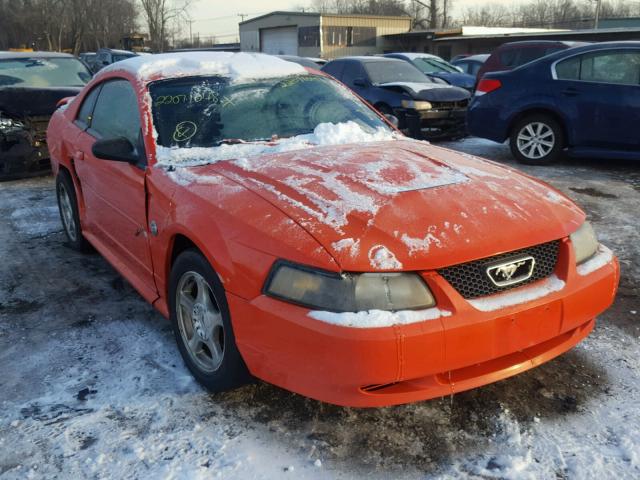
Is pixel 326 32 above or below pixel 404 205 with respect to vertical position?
above

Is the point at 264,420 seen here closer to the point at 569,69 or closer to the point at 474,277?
the point at 474,277

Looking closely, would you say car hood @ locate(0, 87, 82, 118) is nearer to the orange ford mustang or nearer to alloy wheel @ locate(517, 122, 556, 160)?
the orange ford mustang

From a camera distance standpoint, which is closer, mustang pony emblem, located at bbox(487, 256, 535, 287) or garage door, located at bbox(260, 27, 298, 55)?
mustang pony emblem, located at bbox(487, 256, 535, 287)

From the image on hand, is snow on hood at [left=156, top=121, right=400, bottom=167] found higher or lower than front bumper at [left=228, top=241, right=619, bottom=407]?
higher

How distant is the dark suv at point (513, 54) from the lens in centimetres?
1122

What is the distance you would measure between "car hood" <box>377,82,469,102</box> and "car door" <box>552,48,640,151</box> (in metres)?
2.08

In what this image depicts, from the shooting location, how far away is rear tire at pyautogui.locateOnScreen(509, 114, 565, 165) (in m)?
7.27

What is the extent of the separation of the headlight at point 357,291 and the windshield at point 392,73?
8104 millimetres

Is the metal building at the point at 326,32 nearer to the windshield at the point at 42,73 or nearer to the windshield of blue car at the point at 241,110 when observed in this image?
the windshield at the point at 42,73

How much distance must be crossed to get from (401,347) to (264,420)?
799mm

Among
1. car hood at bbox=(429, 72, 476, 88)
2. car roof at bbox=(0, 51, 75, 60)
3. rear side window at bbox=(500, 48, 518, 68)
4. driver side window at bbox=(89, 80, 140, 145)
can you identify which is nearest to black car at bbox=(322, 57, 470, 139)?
rear side window at bbox=(500, 48, 518, 68)

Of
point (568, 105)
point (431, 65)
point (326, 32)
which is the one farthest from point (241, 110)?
point (326, 32)

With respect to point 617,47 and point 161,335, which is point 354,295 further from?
point 617,47

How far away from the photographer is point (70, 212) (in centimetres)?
450
